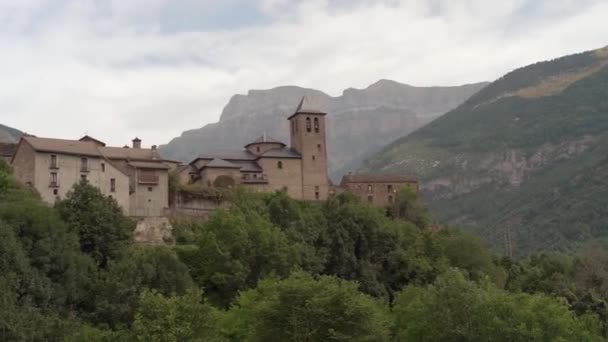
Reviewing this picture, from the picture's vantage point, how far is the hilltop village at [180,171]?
63438 mm

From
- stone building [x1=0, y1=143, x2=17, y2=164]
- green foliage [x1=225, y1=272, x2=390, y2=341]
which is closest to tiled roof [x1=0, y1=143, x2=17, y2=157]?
stone building [x1=0, y1=143, x2=17, y2=164]

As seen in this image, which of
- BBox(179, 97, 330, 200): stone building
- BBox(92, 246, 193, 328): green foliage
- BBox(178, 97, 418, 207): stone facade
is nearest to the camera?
BBox(92, 246, 193, 328): green foliage

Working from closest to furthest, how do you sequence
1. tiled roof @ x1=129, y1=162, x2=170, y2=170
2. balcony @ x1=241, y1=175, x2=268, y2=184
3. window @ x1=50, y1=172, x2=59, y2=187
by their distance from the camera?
window @ x1=50, y1=172, x2=59, y2=187
tiled roof @ x1=129, y1=162, x2=170, y2=170
balcony @ x1=241, y1=175, x2=268, y2=184

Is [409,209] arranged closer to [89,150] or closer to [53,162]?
[89,150]

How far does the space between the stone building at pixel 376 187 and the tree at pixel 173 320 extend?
1730 inches

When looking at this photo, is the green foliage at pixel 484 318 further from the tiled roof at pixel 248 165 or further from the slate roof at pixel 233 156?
the slate roof at pixel 233 156

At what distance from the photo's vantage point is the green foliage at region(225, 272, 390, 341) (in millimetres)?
42250

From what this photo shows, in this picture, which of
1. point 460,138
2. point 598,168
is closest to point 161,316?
point 598,168

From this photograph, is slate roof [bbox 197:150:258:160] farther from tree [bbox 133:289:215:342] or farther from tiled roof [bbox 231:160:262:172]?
tree [bbox 133:289:215:342]

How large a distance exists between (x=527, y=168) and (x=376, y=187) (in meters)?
99.5

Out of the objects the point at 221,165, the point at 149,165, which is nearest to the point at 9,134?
the point at 221,165

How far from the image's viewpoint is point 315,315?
42.4 meters

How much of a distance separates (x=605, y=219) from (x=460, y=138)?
2382 inches

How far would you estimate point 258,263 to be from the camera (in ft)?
191
